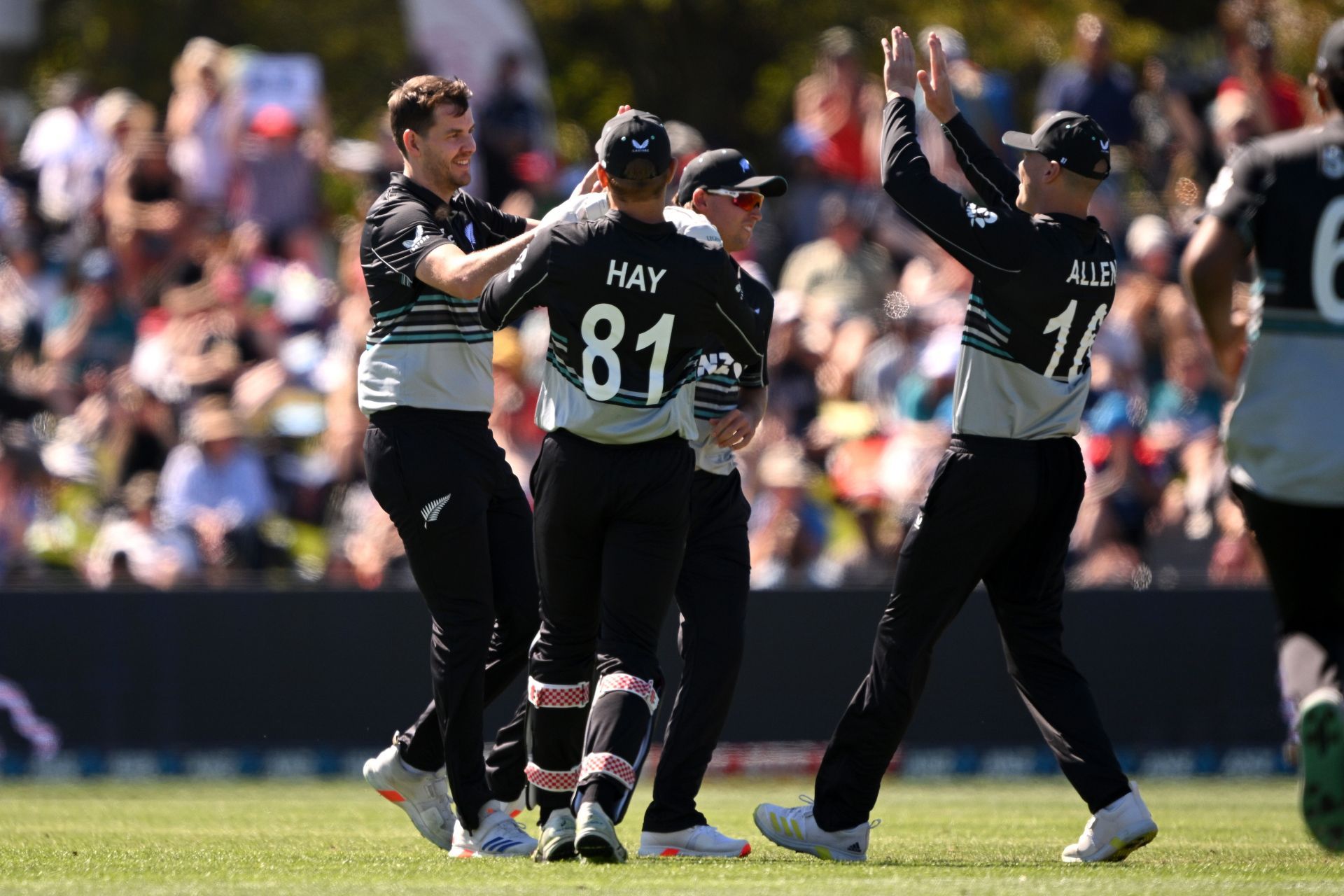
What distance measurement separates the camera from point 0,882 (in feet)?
21.1

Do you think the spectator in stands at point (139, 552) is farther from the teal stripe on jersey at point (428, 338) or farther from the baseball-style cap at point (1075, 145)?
the baseball-style cap at point (1075, 145)

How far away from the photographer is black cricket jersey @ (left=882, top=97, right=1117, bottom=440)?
7.03 metres

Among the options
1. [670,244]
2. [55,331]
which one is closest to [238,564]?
[55,331]

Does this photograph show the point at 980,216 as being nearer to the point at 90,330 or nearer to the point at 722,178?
the point at 722,178

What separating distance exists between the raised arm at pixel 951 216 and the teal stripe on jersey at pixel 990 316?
0.18 m

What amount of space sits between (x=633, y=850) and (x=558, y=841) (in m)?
0.96

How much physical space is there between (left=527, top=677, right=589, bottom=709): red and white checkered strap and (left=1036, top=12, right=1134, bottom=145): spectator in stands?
35.7 feet

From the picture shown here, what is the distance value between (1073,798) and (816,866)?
4.23m

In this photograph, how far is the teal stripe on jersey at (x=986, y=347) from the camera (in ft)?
23.7

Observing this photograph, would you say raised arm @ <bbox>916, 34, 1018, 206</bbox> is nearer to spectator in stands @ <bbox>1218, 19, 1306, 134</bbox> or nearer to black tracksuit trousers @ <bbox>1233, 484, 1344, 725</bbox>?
black tracksuit trousers @ <bbox>1233, 484, 1344, 725</bbox>

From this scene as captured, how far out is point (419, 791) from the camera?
7637 mm

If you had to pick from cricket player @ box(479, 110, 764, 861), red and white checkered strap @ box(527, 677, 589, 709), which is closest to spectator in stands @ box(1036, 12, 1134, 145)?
cricket player @ box(479, 110, 764, 861)

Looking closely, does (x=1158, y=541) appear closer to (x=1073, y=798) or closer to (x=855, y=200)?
(x=1073, y=798)

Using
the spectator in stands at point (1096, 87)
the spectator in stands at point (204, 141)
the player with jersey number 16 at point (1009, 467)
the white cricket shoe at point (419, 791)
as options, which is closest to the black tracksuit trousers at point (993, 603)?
the player with jersey number 16 at point (1009, 467)
